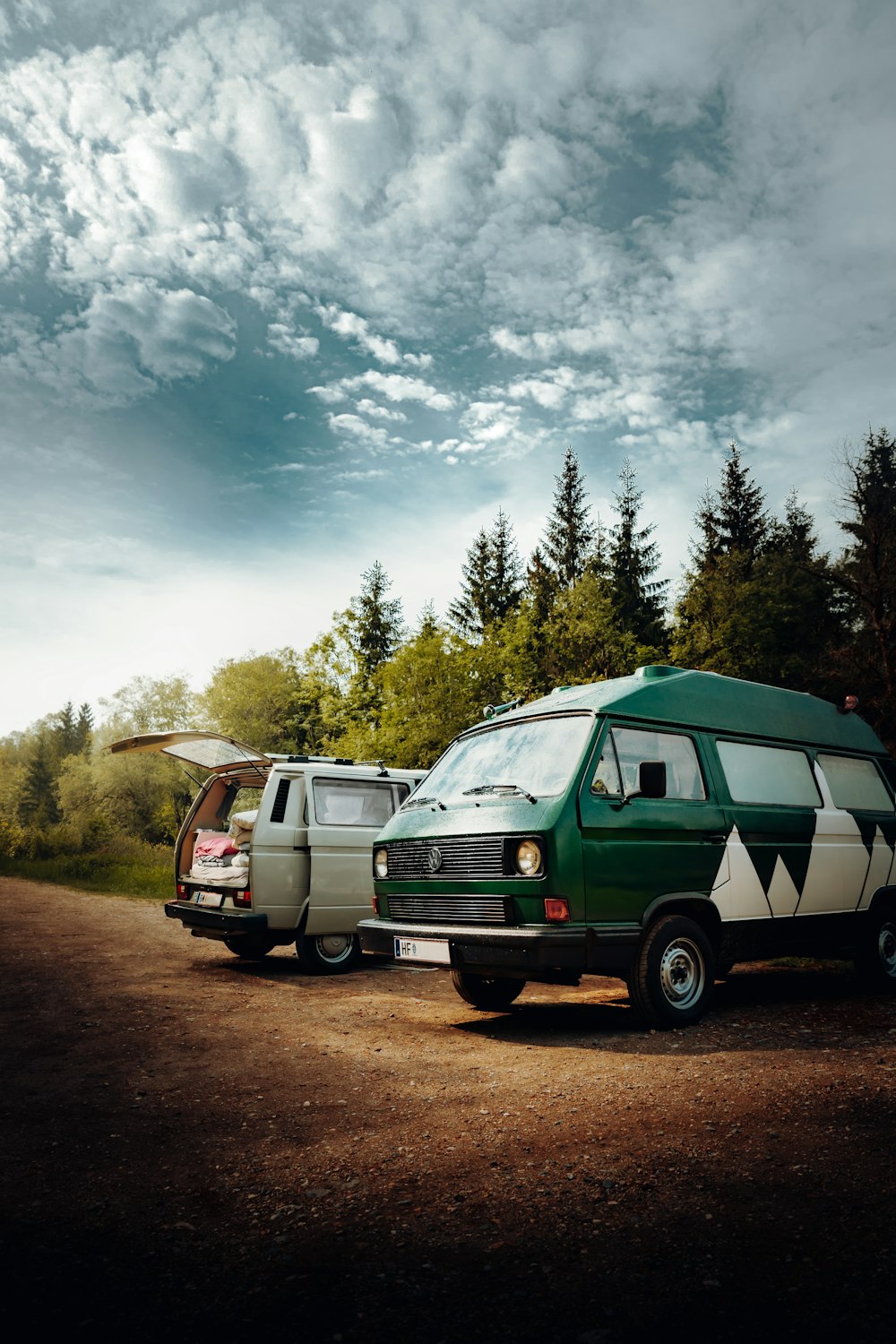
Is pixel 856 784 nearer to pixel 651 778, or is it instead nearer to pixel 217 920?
pixel 651 778

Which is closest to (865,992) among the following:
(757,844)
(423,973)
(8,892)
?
(757,844)

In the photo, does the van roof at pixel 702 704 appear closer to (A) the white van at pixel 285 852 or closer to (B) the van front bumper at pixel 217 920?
(A) the white van at pixel 285 852

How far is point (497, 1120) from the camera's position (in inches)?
161

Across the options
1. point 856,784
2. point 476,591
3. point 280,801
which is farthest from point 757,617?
point 280,801

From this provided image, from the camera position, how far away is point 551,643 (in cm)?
3591

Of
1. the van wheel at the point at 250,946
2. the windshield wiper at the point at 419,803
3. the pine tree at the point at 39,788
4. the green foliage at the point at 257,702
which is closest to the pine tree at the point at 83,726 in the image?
the pine tree at the point at 39,788

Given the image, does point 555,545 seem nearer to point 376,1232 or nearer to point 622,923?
point 622,923

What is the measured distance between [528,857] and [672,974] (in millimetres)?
1458

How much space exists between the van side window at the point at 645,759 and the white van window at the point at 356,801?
411 centimetres

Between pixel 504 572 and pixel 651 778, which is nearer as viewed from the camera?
pixel 651 778

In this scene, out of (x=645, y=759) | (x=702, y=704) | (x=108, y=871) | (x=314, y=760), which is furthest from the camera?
(x=108, y=871)

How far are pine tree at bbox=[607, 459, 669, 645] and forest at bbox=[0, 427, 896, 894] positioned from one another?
0.09 meters

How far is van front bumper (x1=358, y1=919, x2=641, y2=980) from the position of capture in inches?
210

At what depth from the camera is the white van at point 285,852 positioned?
8781 millimetres
